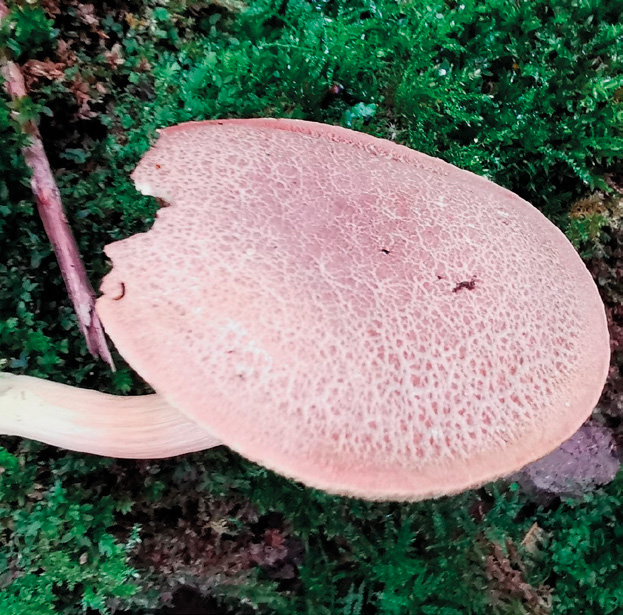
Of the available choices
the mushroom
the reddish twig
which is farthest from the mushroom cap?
the reddish twig

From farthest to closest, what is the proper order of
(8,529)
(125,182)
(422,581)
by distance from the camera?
1. (422,581)
2. (125,182)
3. (8,529)

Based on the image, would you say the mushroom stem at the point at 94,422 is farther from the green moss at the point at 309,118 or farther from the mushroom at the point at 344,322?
the green moss at the point at 309,118

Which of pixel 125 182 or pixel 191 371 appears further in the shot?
pixel 125 182

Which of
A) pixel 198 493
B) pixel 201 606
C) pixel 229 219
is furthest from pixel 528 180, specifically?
pixel 201 606

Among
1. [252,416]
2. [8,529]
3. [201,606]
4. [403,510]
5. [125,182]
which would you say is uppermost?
[252,416]

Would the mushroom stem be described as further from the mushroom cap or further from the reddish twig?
the mushroom cap

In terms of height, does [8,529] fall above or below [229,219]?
below

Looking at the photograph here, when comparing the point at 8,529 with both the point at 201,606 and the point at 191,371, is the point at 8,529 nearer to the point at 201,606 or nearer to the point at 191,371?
the point at 201,606
